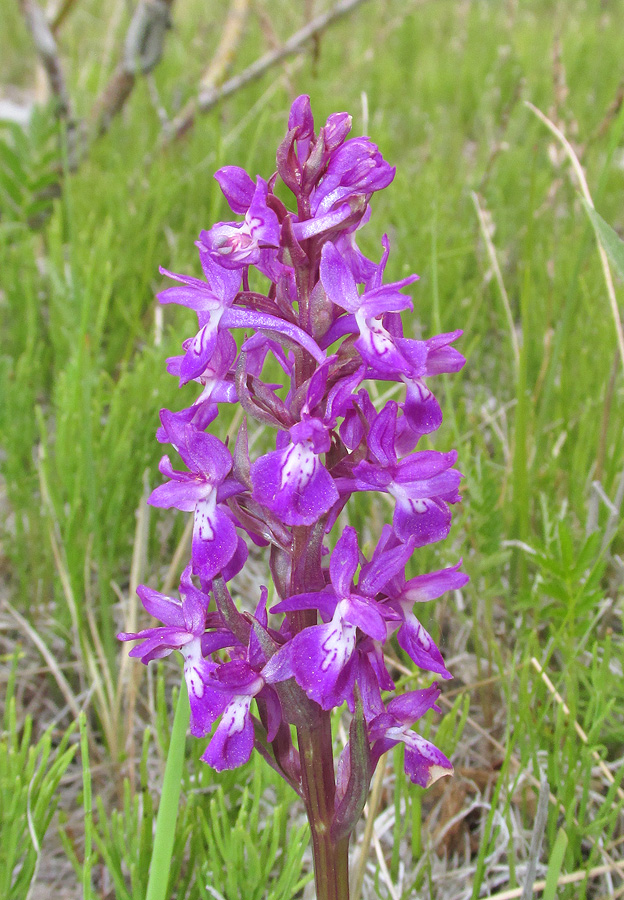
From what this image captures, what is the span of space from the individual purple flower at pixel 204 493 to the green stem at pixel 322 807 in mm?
237

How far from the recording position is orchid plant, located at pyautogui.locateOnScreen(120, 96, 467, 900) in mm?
854

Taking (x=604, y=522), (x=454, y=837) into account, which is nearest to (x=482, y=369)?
(x=604, y=522)

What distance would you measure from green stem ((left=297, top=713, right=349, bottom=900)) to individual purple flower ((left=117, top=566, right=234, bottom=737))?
0.12 m

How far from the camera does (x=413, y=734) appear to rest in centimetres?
100

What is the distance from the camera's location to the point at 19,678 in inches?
71.2

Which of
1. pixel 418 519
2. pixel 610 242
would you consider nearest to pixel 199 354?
pixel 418 519

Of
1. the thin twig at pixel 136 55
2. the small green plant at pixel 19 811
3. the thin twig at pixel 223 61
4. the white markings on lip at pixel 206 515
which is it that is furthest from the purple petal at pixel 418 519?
the thin twig at pixel 223 61

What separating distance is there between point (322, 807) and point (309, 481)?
0.42 metres

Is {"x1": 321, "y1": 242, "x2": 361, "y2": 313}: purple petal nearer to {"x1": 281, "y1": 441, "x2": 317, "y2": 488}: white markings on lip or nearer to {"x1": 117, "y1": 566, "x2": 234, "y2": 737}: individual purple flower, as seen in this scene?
{"x1": 281, "y1": 441, "x2": 317, "y2": 488}: white markings on lip

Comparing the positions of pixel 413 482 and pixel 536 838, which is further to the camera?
pixel 536 838

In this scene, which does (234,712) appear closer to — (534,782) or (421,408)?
(421,408)

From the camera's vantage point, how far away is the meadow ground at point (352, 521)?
1240 mm

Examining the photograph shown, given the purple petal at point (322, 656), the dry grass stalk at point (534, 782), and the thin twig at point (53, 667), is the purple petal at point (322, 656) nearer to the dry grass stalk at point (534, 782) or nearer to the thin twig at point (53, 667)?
the dry grass stalk at point (534, 782)

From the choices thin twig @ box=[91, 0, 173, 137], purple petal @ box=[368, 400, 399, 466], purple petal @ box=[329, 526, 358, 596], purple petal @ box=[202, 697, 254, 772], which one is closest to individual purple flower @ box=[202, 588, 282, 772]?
purple petal @ box=[202, 697, 254, 772]
